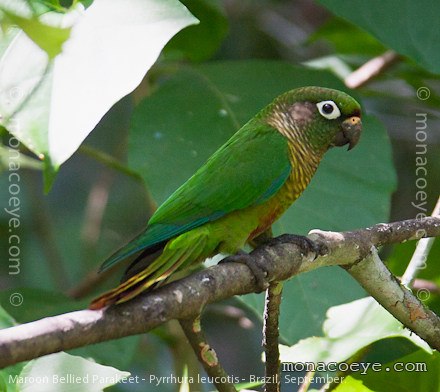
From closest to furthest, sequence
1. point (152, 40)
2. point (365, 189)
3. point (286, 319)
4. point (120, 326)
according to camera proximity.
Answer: point (120, 326) < point (152, 40) < point (286, 319) < point (365, 189)

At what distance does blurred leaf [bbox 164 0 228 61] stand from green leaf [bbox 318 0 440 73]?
634 millimetres

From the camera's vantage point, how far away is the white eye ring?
2.20m

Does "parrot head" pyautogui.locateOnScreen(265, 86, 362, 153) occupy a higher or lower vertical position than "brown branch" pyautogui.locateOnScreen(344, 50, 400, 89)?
higher

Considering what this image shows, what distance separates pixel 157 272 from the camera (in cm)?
151

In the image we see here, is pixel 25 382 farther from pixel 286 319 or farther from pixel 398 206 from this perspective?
pixel 398 206

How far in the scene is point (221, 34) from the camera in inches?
123

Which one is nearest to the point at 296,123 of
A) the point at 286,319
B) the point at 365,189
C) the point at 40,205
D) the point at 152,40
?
the point at 365,189

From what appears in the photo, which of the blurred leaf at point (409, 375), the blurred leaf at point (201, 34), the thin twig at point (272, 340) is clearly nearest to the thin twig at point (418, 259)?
the blurred leaf at point (409, 375)

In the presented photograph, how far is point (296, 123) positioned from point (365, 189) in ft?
1.25

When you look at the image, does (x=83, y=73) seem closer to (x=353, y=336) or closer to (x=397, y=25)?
(x=353, y=336)

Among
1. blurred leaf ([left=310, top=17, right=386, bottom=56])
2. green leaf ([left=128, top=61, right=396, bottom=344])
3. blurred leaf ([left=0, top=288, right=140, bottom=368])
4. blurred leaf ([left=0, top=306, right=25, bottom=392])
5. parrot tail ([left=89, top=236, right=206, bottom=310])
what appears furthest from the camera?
blurred leaf ([left=310, top=17, right=386, bottom=56])

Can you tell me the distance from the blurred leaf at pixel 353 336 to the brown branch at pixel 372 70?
1.40 metres

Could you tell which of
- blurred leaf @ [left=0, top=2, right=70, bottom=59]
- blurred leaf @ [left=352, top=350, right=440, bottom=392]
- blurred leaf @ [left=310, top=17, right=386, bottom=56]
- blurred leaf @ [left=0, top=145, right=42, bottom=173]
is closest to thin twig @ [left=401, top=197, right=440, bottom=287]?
blurred leaf @ [left=352, top=350, right=440, bottom=392]

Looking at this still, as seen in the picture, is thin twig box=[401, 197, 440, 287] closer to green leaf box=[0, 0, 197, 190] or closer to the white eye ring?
the white eye ring
